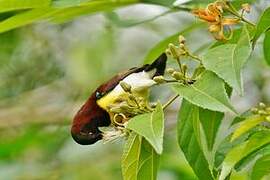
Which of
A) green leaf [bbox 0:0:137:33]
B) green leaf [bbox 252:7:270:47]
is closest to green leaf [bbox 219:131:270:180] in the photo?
green leaf [bbox 252:7:270:47]

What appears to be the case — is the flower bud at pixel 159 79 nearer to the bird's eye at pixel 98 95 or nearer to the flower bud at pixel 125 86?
the flower bud at pixel 125 86

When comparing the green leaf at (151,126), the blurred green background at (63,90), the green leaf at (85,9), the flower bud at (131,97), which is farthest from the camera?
the blurred green background at (63,90)

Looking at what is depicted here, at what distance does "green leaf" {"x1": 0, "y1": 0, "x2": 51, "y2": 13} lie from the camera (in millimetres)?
1215

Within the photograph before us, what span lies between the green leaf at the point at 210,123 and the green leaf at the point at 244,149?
9cm

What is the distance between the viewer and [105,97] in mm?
1051

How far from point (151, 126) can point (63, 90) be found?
2079 mm

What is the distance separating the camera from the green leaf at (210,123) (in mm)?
1004

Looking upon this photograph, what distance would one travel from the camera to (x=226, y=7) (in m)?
0.99

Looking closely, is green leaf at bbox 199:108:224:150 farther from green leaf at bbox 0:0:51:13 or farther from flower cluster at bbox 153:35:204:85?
green leaf at bbox 0:0:51:13

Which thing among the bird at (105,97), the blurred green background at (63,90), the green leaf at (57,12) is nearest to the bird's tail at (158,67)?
the bird at (105,97)

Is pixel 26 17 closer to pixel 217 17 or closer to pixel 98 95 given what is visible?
pixel 98 95

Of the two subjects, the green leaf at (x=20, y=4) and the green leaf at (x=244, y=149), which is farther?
the green leaf at (x=20, y=4)

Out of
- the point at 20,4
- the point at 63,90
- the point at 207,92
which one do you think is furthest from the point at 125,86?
the point at 63,90

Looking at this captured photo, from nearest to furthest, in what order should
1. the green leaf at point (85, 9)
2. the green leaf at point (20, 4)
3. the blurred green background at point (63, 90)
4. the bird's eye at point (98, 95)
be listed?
the bird's eye at point (98, 95)
the green leaf at point (20, 4)
the green leaf at point (85, 9)
the blurred green background at point (63, 90)
